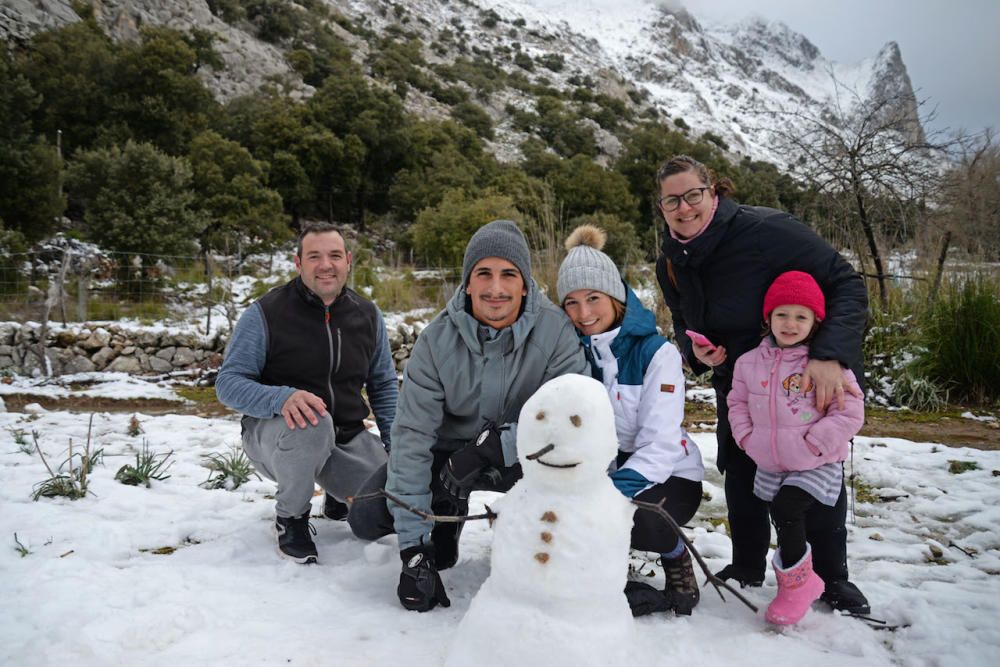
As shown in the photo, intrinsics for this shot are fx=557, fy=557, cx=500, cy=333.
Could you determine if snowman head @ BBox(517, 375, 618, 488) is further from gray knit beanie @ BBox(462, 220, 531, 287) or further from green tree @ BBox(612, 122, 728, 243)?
green tree @ BBox(612, 122, 728, 243)

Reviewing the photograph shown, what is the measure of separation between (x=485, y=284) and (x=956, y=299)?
526 cm

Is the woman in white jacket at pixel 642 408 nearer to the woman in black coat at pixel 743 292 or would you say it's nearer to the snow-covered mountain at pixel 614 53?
the woman in black coat at pixel 743 292

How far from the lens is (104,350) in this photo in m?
6.74

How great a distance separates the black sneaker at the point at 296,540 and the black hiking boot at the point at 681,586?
1330mm

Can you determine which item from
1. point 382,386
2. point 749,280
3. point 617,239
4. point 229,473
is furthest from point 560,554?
point 617,239

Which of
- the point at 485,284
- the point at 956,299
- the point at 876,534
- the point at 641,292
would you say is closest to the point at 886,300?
the point at 956,299

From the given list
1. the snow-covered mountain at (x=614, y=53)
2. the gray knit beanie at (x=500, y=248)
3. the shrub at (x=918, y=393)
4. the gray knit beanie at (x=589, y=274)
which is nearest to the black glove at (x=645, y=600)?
the gray knit beanie at (x=589, y=274)

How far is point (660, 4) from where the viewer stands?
82312 millimetres

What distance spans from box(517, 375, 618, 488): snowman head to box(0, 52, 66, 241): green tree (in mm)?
11392

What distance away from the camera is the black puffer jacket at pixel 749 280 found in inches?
70.4

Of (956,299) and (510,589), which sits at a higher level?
(956,299)

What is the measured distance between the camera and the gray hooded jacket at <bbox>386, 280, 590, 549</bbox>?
6.27 ft

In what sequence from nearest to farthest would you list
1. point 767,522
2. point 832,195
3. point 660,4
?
point 767,522 → point 832,195 → point 660,4

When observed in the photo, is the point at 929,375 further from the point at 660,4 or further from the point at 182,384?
the point at 660,4
